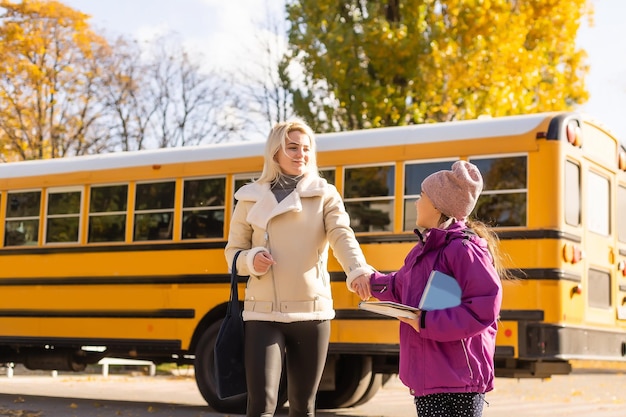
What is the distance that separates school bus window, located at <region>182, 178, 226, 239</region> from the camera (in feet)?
33.1

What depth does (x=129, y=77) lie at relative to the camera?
31.8 metres

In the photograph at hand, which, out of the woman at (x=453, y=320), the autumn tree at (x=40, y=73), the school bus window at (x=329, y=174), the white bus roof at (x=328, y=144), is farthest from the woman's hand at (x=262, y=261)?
the autumn tree at (x=40, y=73)

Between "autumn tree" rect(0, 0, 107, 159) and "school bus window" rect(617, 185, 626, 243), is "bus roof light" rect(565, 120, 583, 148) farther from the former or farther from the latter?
"autumn tree" rect(0, 0, 107, 159)

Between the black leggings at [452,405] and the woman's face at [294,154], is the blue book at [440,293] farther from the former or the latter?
the woman's face at [294,154]

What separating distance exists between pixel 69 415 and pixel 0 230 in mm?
2609

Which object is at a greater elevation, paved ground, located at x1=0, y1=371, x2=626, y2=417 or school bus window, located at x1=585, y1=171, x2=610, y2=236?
school bus window, located at x1=585, y1=171, x2=610, y2=236

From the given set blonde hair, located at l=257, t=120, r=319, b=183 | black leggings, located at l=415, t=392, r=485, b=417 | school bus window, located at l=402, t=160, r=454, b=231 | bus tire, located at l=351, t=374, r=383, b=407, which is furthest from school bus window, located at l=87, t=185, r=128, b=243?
black leggings, located at l=415, t=392, r=485, b=417

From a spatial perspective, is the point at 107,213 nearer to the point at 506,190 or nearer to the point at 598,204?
the point at 506,190

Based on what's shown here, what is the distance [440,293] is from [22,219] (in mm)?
8466

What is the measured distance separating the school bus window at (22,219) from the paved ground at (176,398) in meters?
1.54

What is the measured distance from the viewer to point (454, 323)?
11.3 feet

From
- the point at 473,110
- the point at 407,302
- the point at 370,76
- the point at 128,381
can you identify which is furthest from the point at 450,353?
the point at 370,76

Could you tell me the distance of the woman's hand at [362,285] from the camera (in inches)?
175

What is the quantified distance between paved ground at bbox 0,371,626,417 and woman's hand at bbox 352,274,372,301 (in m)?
5.47
